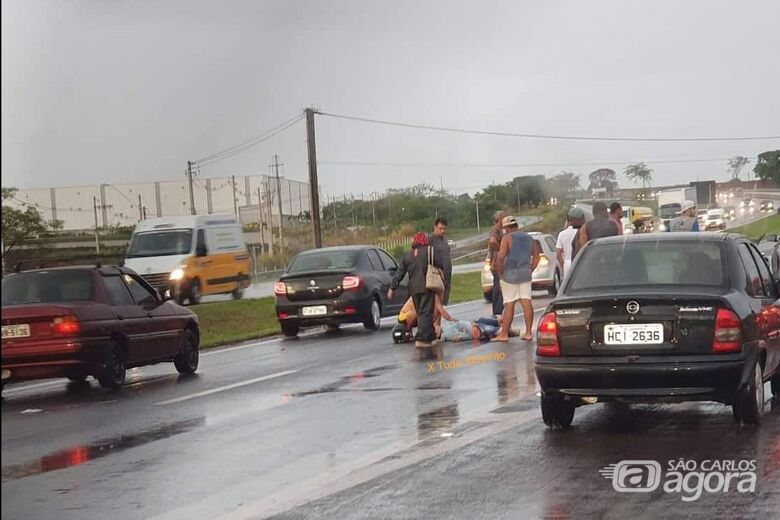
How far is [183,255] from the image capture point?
34.0 metres

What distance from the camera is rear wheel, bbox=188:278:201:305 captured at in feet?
112

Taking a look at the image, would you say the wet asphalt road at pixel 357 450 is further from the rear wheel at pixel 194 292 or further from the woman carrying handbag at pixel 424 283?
the rear wheel at pixel 194 292

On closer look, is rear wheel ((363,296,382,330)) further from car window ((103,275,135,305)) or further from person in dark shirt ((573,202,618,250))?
car window ((103,275,135,305))

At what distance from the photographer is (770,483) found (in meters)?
6.88

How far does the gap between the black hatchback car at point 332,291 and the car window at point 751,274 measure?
12037 mm

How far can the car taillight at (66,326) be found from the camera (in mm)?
13227

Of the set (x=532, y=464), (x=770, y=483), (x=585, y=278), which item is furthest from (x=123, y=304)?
(x=770, y=483)

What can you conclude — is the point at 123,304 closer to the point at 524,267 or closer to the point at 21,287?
the point at 21,287

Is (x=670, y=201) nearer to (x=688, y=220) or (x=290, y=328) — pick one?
(x=290, y=328)

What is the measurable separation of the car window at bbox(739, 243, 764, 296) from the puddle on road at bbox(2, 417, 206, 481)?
4877mm

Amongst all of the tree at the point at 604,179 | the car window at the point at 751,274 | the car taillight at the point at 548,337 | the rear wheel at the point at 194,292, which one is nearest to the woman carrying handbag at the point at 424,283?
the car window at the point at 751,274

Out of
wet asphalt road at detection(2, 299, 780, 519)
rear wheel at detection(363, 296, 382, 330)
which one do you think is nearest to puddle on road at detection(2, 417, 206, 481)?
wet asphalt road at detection(2, 299, 780, 519)

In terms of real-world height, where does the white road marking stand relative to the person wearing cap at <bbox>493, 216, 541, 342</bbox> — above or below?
below

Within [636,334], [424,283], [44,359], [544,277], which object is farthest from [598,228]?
[544,277]
